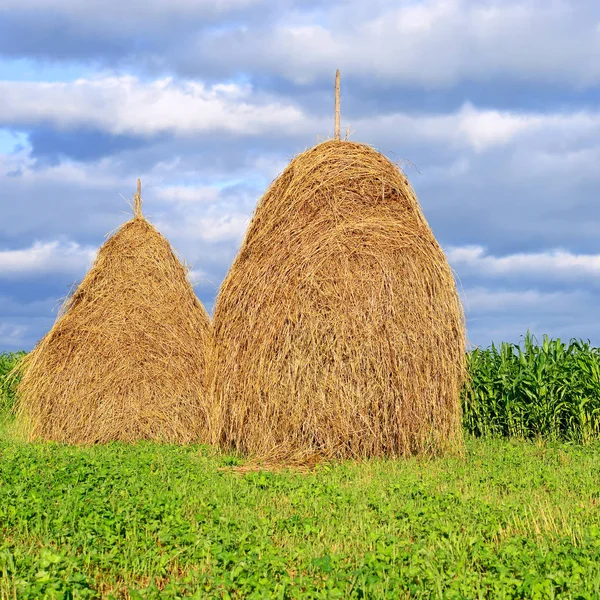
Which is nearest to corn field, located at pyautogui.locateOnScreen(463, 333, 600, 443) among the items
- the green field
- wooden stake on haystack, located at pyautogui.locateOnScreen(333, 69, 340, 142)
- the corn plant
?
the green field

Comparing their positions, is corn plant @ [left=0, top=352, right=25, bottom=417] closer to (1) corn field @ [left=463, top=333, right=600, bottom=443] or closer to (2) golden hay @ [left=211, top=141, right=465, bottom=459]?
(2) golden hay @ [left=211, top=141, right=465, bottom=459]

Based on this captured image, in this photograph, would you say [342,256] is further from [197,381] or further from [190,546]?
[190,546]

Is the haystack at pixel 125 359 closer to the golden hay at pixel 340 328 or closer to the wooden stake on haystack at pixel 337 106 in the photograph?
the golden hay at pixel 340 328

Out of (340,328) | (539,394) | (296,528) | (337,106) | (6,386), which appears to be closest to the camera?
(296,528)

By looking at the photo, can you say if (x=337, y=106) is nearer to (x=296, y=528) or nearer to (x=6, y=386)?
(x=296, y=528)

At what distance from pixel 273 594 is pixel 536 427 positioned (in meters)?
12.2

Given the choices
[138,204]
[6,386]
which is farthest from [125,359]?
[6,386]

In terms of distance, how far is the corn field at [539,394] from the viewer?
1664 centimetres

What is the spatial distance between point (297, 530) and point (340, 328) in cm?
473

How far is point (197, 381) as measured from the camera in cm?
1578

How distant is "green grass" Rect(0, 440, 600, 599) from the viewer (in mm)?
6363

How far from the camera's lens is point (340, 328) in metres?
12.4

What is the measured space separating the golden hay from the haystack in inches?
84.3

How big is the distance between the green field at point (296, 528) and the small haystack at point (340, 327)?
75cm
